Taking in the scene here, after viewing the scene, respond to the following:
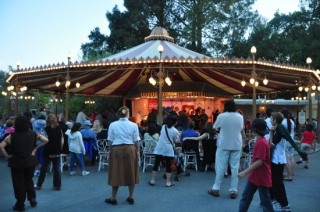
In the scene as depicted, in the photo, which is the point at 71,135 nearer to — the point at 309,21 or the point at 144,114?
the point at 144,114

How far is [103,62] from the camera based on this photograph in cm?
927

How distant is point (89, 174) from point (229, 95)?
11.7 metres

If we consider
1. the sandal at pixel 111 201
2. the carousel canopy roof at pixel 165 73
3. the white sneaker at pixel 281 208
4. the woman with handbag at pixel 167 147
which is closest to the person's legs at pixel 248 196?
the white sneaker at pixel 281 208

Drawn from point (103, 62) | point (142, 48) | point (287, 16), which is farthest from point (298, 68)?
point (287, 16)

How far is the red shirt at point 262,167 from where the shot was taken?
10.9 feet

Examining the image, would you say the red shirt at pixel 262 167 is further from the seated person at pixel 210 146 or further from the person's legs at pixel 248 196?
the seated person at pixel 210 146

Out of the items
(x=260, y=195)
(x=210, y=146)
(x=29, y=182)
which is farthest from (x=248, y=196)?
(x=210, y=146)

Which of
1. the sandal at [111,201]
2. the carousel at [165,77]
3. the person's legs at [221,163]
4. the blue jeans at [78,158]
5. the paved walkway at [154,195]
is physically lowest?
the paved walkway at [154,195]

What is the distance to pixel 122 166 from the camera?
14.1ft

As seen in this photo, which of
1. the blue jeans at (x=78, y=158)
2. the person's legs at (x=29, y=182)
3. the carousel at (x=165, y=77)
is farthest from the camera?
the carousel at (x=165, y=77)

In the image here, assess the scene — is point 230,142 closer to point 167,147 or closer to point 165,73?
point 167,147

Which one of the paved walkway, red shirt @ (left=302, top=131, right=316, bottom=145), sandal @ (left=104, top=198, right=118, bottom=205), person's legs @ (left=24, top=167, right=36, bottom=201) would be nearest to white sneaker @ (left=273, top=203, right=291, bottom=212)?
the paved walkway

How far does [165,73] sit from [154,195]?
28.1 ft

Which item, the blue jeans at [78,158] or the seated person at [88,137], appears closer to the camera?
the blue jeans at [78,158]
